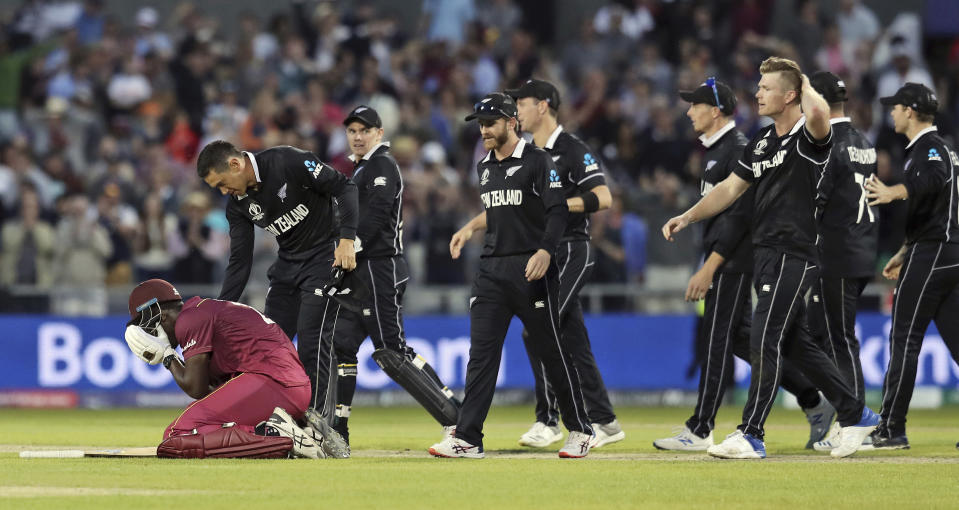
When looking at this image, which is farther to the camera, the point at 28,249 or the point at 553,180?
the point at 28,249

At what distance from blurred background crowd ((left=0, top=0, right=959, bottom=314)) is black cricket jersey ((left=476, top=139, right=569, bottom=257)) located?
8518 mm

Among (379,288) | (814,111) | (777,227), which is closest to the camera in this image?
(814,111)

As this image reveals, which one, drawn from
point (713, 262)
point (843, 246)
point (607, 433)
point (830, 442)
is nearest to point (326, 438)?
point (607, 433)

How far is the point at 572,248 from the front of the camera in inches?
479

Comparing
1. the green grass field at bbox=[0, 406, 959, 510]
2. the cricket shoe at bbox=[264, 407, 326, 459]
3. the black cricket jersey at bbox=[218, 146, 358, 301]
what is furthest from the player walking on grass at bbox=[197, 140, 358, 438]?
the green grass field at bbox=[0, 406, 959, 510]

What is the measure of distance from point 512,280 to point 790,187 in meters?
2.02

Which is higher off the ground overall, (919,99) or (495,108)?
(919,99)

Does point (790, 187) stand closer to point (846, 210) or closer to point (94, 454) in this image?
point (846, 210)

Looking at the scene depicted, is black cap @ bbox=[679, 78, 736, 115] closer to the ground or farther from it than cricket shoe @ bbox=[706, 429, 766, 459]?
farther from it

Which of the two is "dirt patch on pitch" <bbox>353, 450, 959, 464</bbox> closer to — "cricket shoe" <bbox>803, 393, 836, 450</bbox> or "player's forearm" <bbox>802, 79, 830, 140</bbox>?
"cricket shoe" <bbox>803, 393, 836, 450</bbox>

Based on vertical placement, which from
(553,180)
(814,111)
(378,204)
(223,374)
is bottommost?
(223,374)

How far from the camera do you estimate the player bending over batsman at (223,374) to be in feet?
32.8

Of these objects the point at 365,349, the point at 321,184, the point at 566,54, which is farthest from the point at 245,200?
the point at 566,54

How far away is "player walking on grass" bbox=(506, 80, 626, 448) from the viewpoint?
1191 centimetres
